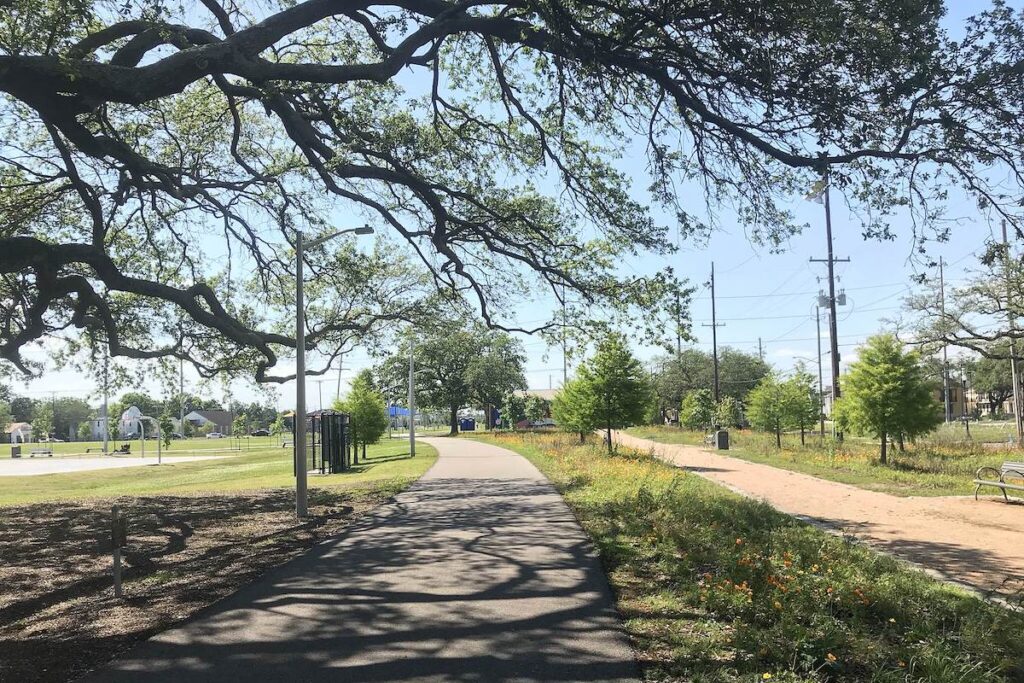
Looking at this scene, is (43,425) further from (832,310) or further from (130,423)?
(832,310)

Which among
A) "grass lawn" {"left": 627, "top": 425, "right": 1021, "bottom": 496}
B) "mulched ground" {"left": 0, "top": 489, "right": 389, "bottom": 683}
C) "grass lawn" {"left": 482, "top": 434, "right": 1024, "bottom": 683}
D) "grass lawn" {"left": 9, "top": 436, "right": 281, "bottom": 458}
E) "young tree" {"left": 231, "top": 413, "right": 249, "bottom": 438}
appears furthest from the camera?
"young tree" {"left": 231, "top": 413, "right": 249, "bottom": 438}

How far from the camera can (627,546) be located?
9234 mm

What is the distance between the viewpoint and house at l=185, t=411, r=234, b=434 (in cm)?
14950

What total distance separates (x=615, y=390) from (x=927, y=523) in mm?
15755

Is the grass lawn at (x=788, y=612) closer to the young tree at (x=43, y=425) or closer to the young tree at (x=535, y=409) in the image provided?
the young tree at (x=535, y=409)

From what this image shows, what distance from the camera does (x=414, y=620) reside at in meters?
6.00

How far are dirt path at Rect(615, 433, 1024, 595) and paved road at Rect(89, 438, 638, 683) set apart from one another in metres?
4.27

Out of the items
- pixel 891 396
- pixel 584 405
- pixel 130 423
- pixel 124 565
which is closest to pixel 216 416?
pixel 130 423

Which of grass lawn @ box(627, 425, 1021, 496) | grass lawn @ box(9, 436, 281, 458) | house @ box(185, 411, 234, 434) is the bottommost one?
house @ box(185, 411, 234, 434)

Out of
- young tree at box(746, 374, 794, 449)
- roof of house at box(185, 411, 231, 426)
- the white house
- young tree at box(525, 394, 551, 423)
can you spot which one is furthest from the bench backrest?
roof of house at box(185, 411, 231, 426)

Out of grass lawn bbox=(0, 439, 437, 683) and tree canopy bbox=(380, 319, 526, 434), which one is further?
tree canopy bbox=(380, 319, 526, 434)

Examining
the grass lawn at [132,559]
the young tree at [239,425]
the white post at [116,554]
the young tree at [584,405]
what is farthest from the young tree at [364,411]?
the young tree at [239,425]

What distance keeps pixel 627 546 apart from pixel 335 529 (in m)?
5.09

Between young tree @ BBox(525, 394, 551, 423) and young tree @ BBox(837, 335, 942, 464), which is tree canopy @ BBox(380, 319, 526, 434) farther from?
young tree @ BBox(837, 335, 942, 464)
